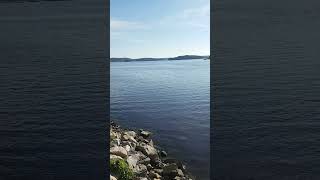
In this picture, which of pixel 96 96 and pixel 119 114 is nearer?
pixel 96 96

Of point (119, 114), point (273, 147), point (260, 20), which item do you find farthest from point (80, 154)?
point (119, 114)

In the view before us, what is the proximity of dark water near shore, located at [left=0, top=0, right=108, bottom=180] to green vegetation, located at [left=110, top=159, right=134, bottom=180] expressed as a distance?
1.07 m

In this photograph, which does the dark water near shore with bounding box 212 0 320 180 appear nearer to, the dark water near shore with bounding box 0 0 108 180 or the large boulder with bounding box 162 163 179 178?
the dark water near shore with bounding box 0 0 108 180

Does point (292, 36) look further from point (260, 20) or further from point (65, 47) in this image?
point (65, 47)

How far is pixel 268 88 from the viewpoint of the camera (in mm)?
3645

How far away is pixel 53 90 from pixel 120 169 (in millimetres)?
1366

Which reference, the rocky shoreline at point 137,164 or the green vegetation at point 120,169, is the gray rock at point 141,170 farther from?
the green vegetation at point 120,169

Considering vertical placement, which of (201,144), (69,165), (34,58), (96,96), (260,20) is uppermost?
(260,20)

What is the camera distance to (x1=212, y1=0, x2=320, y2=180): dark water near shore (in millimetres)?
3607

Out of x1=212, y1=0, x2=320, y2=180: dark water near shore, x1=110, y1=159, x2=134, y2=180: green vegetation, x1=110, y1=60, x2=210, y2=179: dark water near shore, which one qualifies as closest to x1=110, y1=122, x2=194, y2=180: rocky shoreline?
x1=110, y1=159, x2=134, y2=180: green vegetation

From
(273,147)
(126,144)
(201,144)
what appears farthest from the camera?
(201,144)

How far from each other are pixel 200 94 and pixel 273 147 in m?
11.8

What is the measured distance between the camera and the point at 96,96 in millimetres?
3875

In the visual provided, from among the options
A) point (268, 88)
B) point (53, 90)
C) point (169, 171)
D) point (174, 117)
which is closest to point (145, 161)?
point (169, 171)
